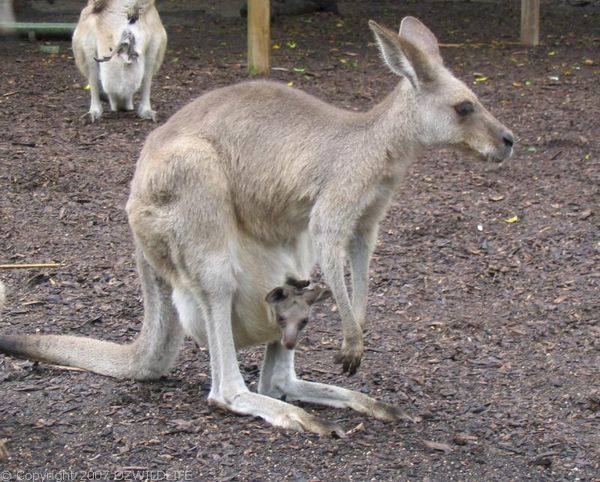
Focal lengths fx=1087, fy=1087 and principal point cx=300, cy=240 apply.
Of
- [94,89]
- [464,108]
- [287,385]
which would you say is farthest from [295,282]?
[94,89]

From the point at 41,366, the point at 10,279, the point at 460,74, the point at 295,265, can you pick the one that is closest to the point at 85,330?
the point at 41,366

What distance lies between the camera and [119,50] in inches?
320

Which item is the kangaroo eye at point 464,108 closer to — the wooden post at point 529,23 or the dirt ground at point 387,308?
the dirt ground at point 387,308

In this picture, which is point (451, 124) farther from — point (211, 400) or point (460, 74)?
point (460, 74)

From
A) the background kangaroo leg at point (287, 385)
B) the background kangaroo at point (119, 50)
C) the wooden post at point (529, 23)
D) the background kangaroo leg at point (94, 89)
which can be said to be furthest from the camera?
the wooden post at point (529, 23)

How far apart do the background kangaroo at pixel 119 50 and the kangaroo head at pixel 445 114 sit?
14.1ft

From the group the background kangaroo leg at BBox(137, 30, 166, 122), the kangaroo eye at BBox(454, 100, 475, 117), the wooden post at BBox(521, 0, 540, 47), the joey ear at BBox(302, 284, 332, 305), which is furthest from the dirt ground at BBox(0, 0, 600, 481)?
the kangaroo eye at BBox(454, 100, 475, 117)

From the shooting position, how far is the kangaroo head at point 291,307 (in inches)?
150

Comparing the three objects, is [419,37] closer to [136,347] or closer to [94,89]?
[136,347]

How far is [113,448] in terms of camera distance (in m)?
3.66

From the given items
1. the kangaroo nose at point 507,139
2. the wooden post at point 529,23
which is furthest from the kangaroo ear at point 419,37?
the wooden post at point 529,23

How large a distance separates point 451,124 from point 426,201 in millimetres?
2410

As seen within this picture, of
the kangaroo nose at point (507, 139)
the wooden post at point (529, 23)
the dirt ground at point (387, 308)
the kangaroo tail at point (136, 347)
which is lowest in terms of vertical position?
the dirt ground at point (387, 308)

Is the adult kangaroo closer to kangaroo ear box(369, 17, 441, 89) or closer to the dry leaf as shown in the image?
kangaroo ear box(369, 17, 441, 89)
